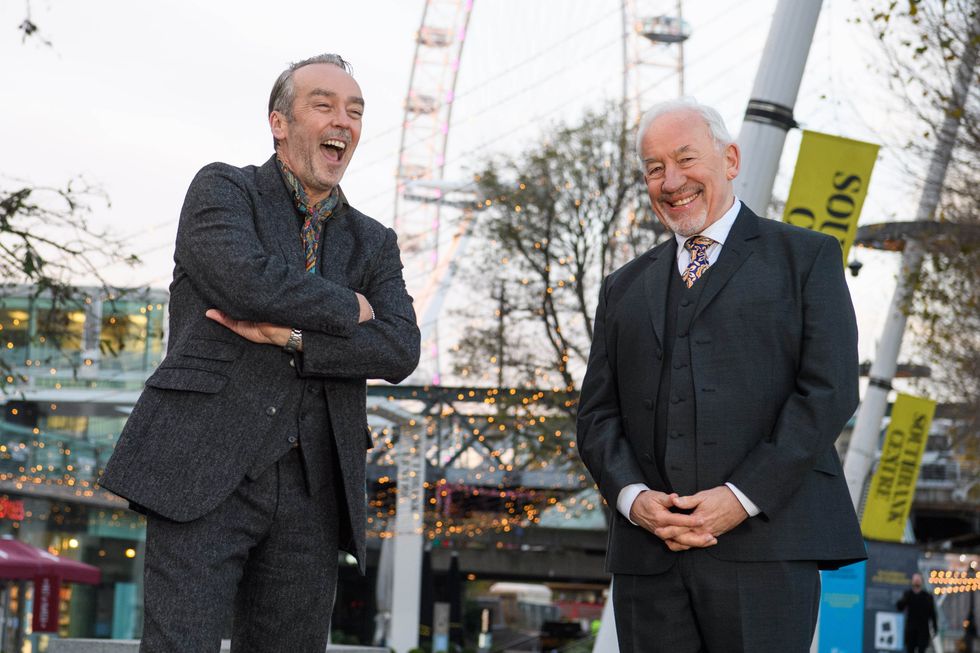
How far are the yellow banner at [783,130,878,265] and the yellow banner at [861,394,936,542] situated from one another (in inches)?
305

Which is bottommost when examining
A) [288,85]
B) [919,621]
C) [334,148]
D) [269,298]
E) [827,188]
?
[919,621]

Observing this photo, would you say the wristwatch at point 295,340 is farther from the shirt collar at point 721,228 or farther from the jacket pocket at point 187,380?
the shirt collar at point 721,228

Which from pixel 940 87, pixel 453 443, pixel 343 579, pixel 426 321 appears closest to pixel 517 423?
pixel 426 321

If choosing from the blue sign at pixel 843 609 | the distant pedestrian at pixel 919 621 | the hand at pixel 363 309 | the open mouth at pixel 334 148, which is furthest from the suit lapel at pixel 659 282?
the distant pedestrian at pixel 919 621

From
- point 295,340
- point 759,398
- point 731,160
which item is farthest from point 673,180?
point 295,340

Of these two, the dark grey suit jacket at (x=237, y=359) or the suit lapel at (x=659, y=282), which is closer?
the dark grey suit jacket at (x=237, y=359)

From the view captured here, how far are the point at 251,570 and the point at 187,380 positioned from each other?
0.42m

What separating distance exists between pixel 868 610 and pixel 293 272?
992cm

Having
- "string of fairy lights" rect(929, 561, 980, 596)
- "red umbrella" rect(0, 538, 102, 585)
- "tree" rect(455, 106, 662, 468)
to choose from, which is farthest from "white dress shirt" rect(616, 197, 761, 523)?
"string of fairy lights" rect(929, 561, 980, 596)

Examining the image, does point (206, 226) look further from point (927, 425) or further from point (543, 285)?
point (543, 285)

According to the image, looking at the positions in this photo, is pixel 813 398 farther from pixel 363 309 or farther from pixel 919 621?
pixel 919 621

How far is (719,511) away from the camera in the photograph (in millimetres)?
2969

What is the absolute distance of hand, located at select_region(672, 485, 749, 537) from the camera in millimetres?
→ 2967

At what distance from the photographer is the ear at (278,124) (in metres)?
3.12
